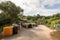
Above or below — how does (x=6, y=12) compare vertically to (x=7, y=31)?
above

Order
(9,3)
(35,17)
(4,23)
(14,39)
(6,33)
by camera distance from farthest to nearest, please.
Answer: (35,17)
(9,3)
(4,23)
(6,33)
(14,39)

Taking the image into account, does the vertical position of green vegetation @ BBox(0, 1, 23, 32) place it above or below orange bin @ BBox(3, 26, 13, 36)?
above

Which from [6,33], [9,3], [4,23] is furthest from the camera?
[9,3]

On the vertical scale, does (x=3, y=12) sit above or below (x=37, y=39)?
above

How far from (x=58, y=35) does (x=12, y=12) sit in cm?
1009

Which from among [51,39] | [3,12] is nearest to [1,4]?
[3,12]

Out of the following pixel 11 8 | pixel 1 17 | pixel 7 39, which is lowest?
pixel 7 39

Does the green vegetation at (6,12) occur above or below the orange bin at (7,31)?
above

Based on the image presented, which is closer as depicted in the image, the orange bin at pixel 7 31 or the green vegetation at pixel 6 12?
the orange bin at pixel 7 31

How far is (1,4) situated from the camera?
19.1 meters

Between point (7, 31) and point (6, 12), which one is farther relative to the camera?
point (6, 12)

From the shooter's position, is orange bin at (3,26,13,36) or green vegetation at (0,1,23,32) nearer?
orange bin at (3,26,13,36)

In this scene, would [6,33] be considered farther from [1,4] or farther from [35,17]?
[35,17]

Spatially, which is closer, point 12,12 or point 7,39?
point 7,39
